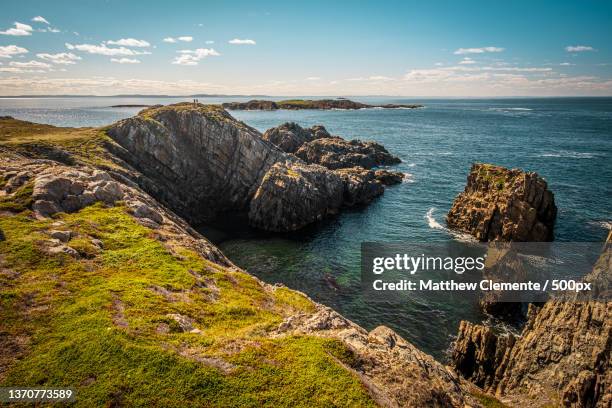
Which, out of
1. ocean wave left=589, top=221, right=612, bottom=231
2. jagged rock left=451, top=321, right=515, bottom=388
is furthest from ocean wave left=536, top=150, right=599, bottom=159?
jagged rock left=451, top=321, right=515, bottom=388

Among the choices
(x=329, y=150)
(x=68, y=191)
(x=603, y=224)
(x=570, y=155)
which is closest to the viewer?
(x=68, y=191)

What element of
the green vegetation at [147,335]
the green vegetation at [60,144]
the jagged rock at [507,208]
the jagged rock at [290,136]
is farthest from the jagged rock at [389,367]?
the jagged rock at [290,136]

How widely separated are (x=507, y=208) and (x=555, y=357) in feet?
108

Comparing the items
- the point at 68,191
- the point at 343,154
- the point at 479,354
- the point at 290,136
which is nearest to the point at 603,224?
the point at 479,354

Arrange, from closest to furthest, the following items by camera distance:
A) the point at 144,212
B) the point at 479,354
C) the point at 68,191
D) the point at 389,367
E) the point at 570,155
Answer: the point at 389,367
the point at 479,354
the point at 68,191
the point at 144,212
the point at 570,155

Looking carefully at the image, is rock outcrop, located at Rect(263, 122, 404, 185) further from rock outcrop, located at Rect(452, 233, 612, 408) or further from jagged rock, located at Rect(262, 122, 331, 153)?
rock outcrop, located at Rect(452, 233, 612, 408)

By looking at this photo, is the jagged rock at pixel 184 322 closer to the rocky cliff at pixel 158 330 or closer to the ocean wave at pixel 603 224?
the rocky cliff at pixel 158 330

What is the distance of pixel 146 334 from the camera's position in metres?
17.6

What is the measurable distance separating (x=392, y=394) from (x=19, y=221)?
29857 mm

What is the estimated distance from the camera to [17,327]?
57.6 ft

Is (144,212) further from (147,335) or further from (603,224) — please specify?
(603,224)

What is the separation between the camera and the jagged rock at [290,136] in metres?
125

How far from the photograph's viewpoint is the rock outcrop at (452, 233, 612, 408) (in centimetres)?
2305

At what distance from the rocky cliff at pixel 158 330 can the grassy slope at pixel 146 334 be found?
0.20 ft
